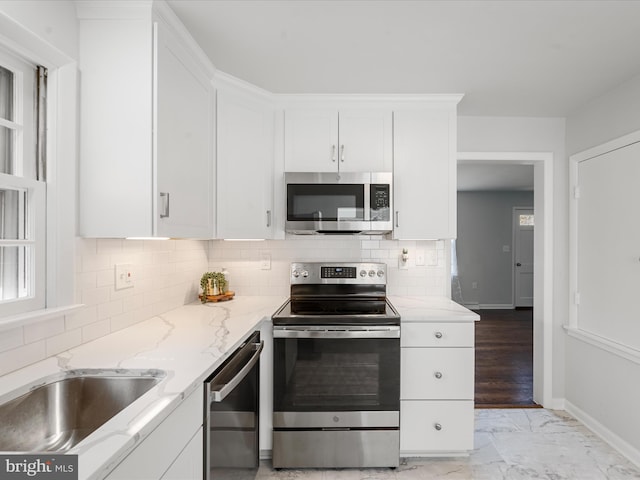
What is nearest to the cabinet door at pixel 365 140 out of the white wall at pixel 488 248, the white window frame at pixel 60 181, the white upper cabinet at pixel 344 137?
the white upper cabinet at pixel 344 137

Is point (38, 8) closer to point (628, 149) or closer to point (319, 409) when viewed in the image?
point (319, 409)

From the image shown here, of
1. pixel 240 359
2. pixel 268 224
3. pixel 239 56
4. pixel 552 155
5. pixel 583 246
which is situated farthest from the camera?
pixel 552 155

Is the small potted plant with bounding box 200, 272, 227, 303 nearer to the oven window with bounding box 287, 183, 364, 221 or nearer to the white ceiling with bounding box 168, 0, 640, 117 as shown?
the oven window with bounding box 287, 183, 364, 221

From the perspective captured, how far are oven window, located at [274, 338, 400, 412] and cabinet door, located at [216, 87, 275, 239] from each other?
76cm

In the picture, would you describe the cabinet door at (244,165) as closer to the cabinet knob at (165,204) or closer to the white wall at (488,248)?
the cabinet knob at (165,204)

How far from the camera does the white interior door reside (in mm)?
7105

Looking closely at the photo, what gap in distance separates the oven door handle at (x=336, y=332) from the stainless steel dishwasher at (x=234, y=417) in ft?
0.48

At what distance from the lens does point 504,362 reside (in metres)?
4.01

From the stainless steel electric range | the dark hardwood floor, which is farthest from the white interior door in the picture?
the stainless steel electric range

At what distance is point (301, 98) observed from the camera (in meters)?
2.42

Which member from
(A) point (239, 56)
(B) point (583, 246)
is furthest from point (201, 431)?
(B) point (583, 246)

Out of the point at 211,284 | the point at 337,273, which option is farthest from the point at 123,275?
the point at 337,273

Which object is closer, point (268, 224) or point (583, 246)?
point (268, 224)

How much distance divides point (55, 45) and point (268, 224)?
138 centimetres
